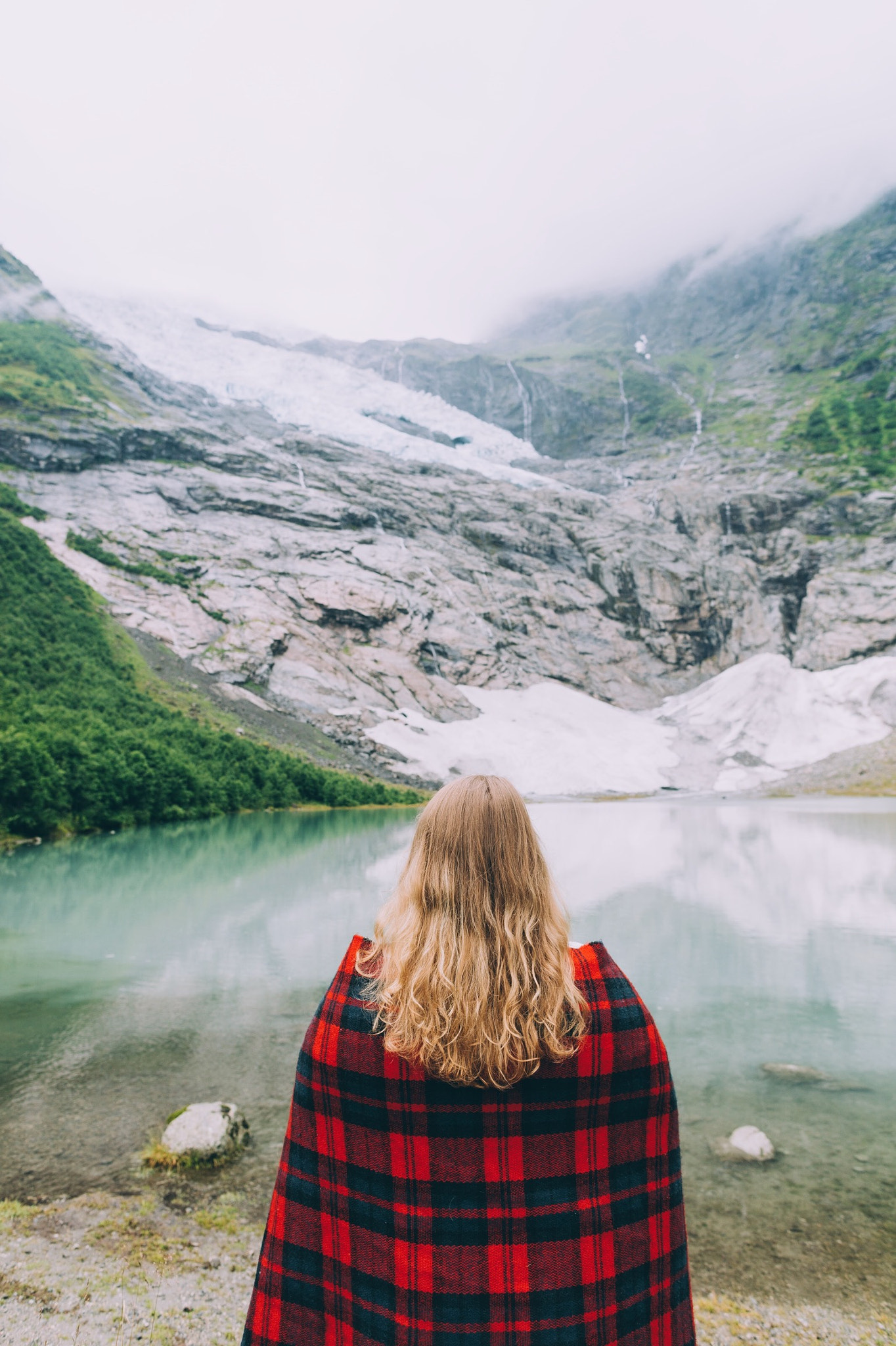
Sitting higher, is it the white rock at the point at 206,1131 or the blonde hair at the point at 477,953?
the blonde hair at the point at 477,953

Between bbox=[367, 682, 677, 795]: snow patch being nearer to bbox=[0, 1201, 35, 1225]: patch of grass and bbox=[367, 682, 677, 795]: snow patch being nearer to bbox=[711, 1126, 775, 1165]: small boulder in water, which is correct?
bbox=[711, 1126, 775, 1165]: small boulder in water

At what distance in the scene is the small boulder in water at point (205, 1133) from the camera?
18.3ft

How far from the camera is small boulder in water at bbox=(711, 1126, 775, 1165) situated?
588 centimetres

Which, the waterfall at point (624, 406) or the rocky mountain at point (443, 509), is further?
the waterfall at point (624, 406)

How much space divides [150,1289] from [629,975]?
9702 millimetres

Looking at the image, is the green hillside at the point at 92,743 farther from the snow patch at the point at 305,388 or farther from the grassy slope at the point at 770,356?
the grassy slope at the point at 770,356

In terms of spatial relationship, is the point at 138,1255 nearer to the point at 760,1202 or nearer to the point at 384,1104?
the point at 384,1104

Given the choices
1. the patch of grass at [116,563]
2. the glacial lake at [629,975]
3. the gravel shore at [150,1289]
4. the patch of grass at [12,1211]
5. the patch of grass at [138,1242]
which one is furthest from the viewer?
the patch of grass at [116,563]

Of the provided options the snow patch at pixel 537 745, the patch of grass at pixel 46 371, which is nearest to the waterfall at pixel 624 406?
the snow patch at pixel 537 745

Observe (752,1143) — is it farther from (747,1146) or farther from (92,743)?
(92,743)

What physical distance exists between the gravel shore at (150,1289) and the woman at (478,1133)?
245 cm

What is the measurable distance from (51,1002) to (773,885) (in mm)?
16815

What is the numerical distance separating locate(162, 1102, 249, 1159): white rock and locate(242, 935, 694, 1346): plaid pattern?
14.8 ft

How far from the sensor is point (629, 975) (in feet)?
39.7
